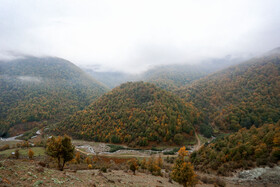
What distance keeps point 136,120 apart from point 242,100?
371 ft

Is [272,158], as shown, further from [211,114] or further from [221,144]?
[211,114]

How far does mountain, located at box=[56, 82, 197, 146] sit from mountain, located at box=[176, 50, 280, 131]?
27921mm

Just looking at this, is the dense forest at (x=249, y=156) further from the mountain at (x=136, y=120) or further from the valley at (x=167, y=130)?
the mountain at (x=136, y=120)

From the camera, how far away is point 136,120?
10131cm

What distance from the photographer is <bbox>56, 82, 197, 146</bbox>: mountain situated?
90562mm

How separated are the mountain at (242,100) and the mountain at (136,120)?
91.6 feet

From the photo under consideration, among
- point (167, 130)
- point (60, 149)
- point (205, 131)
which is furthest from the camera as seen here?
point (205, 131)

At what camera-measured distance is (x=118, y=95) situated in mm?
139875

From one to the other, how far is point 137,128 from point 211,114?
83.9 m

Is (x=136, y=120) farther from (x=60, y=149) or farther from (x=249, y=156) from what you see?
(x=60, y=149)

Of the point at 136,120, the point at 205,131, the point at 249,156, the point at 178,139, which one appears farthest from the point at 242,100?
the point at 249,156

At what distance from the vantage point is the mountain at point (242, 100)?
104500 millimetres

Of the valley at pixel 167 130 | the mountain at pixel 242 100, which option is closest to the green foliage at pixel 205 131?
the valley at pixel 167 130

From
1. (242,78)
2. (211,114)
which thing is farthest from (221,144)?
(242,78)
